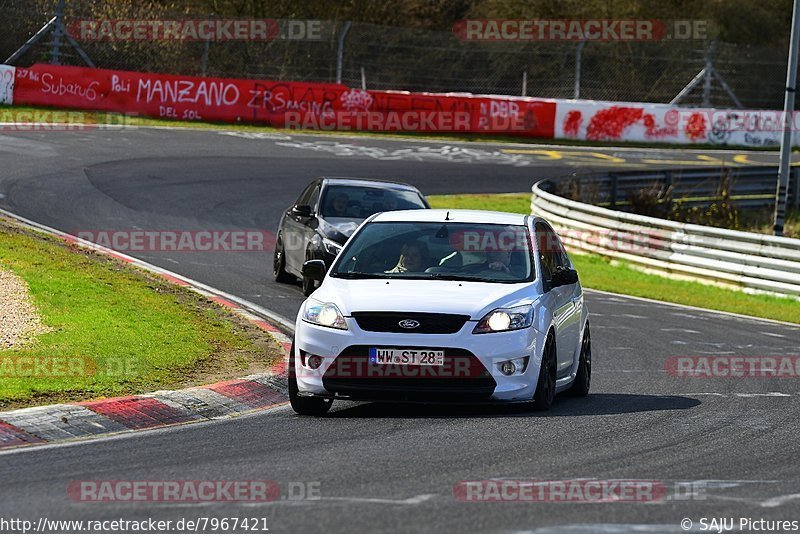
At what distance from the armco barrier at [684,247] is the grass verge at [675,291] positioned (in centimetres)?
18

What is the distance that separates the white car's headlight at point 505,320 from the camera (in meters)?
10.1

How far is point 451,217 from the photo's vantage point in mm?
11539

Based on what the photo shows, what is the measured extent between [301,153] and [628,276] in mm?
14113

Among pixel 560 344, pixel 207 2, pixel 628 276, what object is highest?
pixel 207 2

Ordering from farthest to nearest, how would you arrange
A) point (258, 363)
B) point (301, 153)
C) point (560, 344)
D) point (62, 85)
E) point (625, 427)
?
point (62, 85)
point (301, 153)
point (258, 363)
point (560, 344)
point (625, 427)

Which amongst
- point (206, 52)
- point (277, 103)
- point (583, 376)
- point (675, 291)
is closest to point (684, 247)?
point (675, 291)

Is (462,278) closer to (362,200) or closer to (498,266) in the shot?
(498,266)

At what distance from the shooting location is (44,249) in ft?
59.0

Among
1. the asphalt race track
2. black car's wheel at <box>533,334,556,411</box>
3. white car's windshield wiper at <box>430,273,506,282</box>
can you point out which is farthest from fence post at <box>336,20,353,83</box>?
black car's wheel at <box>533,334,556,411</box>

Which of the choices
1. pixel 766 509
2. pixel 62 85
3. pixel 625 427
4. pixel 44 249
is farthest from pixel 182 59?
pixel 766 509

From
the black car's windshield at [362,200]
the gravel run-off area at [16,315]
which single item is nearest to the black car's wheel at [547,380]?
the gravel run-off area at [16,315]

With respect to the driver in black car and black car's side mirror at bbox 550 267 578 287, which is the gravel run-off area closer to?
black car's side mirror at bbox 550 267 578 287

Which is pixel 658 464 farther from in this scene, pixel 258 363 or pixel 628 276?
pixel 628 276

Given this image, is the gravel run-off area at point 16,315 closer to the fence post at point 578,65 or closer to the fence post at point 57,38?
the fence post at point 57,38
